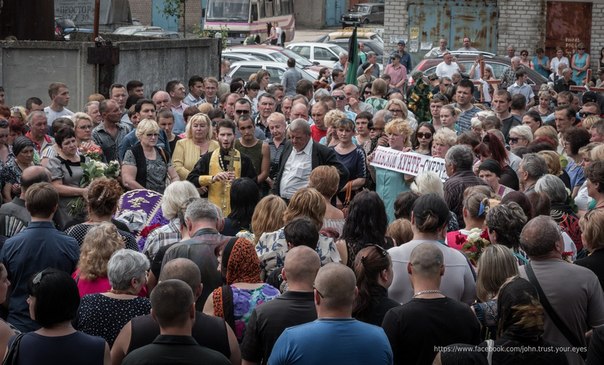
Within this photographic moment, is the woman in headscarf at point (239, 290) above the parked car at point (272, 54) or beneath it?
beneath

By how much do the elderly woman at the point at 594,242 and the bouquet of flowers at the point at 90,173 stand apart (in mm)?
5076

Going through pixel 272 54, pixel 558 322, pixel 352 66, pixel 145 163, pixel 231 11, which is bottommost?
pixel 558 322

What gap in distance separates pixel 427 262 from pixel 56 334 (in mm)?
2222

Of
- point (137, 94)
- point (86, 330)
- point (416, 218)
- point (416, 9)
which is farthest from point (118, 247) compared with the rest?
point (416, 9)

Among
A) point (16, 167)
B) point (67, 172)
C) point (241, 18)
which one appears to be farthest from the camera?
point (241, 18)

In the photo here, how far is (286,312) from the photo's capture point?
21.5ft

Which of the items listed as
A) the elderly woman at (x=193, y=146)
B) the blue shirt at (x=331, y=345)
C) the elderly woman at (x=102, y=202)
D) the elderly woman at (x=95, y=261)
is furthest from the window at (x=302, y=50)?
the blue shirt at (x=331, y=345)

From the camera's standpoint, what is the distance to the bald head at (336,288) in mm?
6043

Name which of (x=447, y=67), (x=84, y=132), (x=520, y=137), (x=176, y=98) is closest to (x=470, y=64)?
(x=447, y=67)

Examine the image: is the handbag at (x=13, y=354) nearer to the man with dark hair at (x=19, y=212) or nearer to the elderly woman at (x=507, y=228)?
the man with dark hair at (x=19, y=212)

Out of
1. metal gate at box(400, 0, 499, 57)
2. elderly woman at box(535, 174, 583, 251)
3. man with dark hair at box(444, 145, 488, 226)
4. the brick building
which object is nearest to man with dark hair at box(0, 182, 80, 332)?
man with dark hair at box(444, 145, 488, 226)

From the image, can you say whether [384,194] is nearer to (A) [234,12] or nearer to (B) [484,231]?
(B) [484,231]

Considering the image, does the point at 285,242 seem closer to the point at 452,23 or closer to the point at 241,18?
the point at 452,23

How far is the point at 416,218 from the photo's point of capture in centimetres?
795
